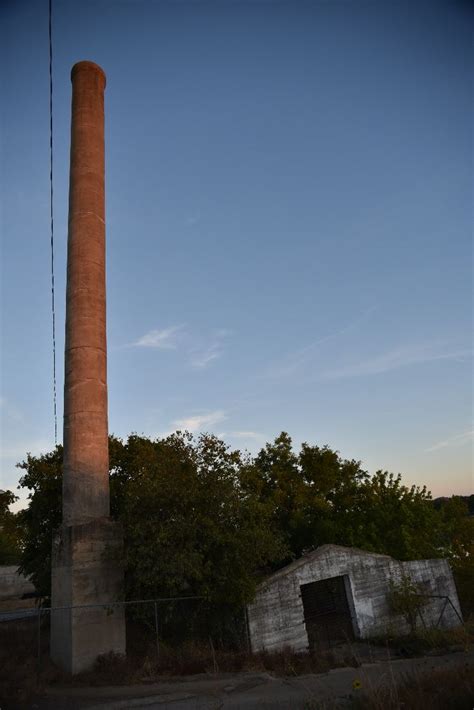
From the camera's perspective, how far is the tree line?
15.4m

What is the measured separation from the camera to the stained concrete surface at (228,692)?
10545 mm

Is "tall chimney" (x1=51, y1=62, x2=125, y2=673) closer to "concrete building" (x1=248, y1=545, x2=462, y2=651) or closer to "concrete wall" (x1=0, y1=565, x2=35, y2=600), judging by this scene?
"concrete building" (x1=248, y1=545, x2=462, y2=651)

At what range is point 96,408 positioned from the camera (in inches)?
691

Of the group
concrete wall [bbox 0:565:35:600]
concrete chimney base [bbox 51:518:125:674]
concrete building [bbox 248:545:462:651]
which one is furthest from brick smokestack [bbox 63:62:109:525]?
concrete wall [bbox 0:565:35:600]

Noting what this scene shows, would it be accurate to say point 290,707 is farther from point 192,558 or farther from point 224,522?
point 224,522

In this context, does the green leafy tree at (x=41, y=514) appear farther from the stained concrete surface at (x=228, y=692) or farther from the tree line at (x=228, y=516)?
the stained concrete surface at (x=228, y=692)

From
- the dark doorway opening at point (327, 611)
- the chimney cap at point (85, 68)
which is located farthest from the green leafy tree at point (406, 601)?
the chimney cap at point (85, 68)

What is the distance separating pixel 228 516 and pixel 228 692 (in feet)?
17.3

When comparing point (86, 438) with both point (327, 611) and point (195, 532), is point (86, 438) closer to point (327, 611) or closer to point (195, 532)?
point (195, 532)

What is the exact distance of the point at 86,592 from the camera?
14.8 meters

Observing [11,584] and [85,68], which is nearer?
[85,68]

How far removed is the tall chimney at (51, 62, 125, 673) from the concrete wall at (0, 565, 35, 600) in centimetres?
3734

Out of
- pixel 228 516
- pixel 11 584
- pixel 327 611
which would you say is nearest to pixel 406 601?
pixel 327 611

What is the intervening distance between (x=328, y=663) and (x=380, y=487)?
1850 centimetres
